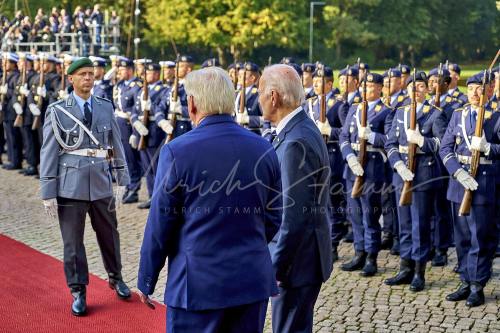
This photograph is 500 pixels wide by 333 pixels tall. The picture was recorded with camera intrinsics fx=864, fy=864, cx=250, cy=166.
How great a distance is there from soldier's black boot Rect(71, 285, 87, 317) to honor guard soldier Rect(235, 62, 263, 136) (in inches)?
191

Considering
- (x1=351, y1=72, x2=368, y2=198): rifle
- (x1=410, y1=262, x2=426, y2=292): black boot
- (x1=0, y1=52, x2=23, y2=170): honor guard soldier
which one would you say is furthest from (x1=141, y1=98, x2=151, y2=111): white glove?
(x1=410, y1=262, x2=426, y2=292): black boot

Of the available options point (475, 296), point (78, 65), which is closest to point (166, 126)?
point (78, 65)

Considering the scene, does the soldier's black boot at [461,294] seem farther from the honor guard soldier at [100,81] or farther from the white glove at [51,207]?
the honor guard soldier at [100,81]

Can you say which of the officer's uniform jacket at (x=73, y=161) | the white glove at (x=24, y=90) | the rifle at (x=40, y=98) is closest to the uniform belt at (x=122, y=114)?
the rifle at (x=40, y=98)

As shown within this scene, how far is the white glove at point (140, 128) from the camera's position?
42.0ft

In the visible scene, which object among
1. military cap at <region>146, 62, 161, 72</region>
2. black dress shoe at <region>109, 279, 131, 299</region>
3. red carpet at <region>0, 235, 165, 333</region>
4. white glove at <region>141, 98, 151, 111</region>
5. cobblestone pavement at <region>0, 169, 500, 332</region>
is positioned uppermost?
military cap at <region>146, 62, 161, 72</region>

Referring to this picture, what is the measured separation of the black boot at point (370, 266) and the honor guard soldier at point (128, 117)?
17.3ft

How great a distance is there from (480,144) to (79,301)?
371 centimetres

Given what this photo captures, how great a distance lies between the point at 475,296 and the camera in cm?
774

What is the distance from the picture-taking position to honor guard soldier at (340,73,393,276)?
886 cm

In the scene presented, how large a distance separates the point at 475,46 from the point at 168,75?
43.6m

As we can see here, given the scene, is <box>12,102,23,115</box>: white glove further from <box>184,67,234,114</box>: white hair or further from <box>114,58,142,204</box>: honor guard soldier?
<box>184,67,234,114</box>: white hair

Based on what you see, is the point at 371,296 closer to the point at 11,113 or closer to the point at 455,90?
the point at 455,90

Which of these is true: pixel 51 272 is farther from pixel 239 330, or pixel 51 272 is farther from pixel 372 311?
pixel 239 330
